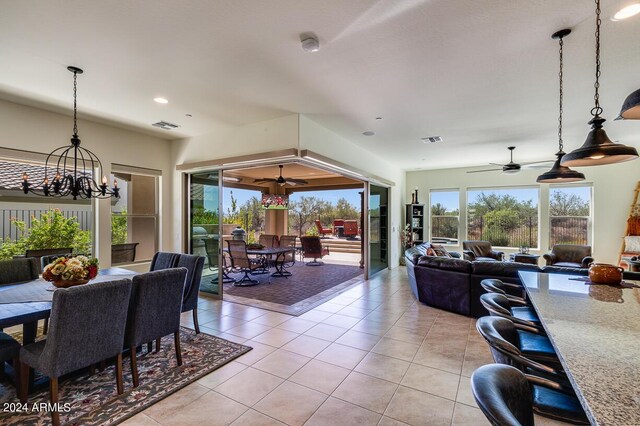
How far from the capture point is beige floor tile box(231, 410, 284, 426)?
2125mm

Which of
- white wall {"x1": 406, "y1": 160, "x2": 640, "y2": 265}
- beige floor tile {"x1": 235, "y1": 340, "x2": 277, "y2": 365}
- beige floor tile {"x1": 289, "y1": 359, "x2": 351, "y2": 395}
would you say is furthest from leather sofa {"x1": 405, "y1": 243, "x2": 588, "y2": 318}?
white wall {"x1": 406, "y1": 160, "x2": 640, "y2": 265}

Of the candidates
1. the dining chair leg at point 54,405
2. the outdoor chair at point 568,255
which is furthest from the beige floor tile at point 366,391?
the outdoor chair at point 568,255

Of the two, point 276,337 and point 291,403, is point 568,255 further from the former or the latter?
point 291,403

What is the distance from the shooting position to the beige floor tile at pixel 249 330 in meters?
3.72

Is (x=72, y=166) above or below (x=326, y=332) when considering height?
above

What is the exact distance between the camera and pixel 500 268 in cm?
421

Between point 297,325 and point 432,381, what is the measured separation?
1884mm

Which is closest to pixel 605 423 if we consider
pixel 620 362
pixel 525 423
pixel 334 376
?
pixel 525 423

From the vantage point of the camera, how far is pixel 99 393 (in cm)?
249

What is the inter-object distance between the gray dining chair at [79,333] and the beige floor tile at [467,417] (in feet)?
8.71

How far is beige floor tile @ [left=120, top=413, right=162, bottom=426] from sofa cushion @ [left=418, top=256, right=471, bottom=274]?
406 centimetres

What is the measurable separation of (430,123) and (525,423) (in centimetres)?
442

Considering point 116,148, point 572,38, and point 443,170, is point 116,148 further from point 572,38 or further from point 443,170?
point 443,170

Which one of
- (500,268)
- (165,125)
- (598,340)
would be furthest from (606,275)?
(165,125)
